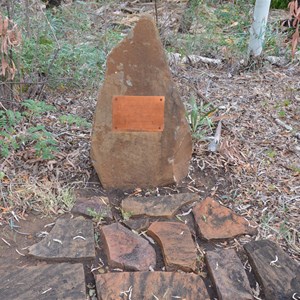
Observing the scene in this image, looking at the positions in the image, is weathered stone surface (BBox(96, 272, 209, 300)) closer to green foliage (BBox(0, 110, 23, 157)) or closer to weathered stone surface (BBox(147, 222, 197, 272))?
weathered stone surface (BBox(147, 222, 197, 272))

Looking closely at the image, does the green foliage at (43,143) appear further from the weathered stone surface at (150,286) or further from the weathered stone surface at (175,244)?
the weathered stone surface at (150,286)

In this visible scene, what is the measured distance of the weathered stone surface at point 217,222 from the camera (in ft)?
7.54

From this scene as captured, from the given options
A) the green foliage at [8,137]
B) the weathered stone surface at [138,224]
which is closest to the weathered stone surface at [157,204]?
the weathered stone surface at [138,224]

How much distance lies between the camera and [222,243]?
89.6 inches

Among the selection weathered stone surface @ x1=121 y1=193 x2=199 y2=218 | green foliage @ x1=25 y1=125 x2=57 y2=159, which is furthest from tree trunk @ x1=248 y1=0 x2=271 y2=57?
green foliage @ x1=25 y1=125 x2=57 y2=159

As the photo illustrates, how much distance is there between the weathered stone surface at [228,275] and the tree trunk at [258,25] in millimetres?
2881

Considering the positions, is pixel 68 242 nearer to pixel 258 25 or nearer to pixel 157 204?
pixel 157 204

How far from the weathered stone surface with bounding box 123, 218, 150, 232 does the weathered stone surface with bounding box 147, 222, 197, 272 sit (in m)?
0.04

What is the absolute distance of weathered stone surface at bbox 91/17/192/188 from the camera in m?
2.34

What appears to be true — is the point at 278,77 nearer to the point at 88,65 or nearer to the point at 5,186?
the point at 88,65

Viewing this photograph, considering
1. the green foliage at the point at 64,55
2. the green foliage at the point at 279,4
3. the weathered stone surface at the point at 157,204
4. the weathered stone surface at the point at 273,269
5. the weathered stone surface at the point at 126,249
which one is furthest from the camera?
the green foliage at the point at 279,4

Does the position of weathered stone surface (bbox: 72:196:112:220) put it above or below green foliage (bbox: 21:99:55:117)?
below

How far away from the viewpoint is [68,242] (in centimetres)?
215

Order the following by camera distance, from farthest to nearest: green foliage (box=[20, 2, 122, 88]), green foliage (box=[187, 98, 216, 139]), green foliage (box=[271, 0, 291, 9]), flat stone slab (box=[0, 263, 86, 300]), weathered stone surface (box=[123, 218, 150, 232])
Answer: green foliage (box=[271, 0, 291, 9]), green foliage (box=[20, 2, 122, 88]), green foliage (box=[187, 98, 216, 139]), weathered stone surface (box=[123, 218, 150, 232]), flat stone slab (box=[0, 263, 86, 300])
